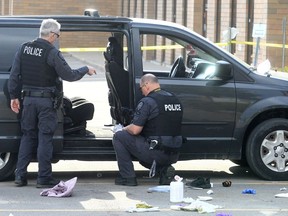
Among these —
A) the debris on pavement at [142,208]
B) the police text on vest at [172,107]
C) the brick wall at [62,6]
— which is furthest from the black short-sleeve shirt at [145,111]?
the brick wall at [62,6]

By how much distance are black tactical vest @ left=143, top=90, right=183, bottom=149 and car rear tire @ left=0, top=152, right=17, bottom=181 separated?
1.65 meters

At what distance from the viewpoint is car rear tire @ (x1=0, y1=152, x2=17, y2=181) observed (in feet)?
30.2

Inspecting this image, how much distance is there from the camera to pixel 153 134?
9.00 meters

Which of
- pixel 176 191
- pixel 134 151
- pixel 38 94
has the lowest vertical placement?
pixel 176 191

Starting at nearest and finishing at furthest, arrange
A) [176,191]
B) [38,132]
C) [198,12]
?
[176,191] < [38,132] < [198,12]

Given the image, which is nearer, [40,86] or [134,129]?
[40,86]

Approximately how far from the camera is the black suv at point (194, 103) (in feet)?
30.2

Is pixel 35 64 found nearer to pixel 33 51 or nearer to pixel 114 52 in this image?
pixel 33 51

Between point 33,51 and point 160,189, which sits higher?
point 33,51

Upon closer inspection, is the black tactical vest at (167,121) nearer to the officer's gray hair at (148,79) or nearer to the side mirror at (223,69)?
the officer's gray hair at (148,79)

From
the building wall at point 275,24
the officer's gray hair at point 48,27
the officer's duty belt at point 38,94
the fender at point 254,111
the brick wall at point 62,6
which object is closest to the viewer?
the officer's gray hair at point 48,27

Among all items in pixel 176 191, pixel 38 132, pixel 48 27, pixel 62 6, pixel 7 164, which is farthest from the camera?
pixel 62 6

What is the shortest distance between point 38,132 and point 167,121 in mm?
1449

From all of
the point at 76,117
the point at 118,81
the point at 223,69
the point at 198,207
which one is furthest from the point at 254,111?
the point at 76,117
